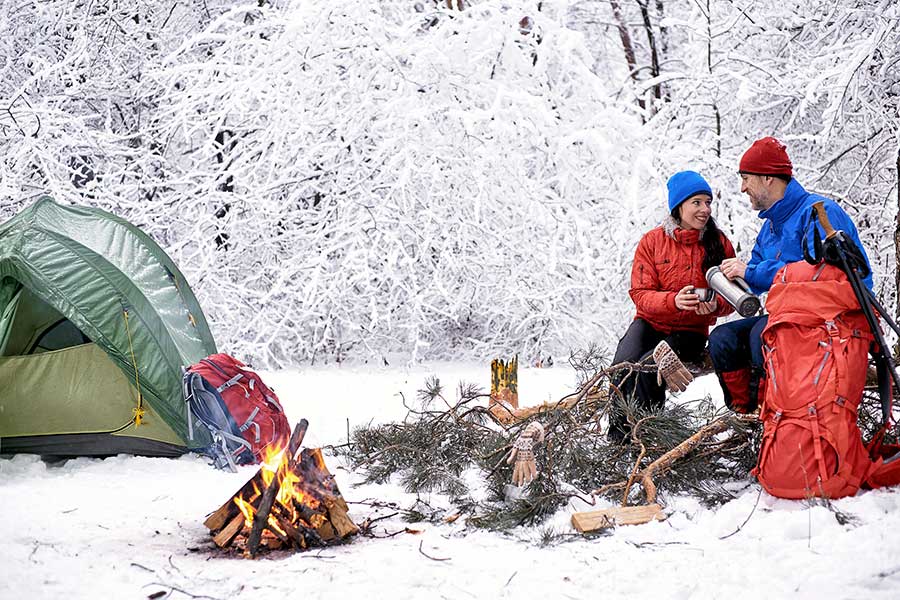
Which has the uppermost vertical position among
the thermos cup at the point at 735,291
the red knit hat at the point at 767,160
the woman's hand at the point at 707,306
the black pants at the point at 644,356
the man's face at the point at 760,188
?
the red knit hat at the point at 767,160

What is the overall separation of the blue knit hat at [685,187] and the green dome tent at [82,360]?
2.64 metres

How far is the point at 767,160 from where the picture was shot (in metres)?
3.45

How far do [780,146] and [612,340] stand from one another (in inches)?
172

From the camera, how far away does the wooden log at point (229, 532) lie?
10.2 feet

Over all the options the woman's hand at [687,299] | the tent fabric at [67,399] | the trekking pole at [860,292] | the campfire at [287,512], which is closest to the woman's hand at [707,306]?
the woman's hand at [687,299]

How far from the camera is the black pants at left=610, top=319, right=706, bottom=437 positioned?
3.85 meters

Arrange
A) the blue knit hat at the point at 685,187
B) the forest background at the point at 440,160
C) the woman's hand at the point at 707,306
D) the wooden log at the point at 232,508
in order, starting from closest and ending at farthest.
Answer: the wooden log at the point at 232,508 < the woman's hand at the point at 707,306 < the blue knit hat at the point at 685,187 < the forest background at the point at 440,160

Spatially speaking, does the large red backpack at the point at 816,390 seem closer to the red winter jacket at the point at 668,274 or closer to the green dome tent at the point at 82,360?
the red winter jacket at the point at 668,274

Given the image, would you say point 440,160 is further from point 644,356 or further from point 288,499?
point 288,499

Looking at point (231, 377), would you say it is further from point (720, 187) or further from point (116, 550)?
point (720, 187)

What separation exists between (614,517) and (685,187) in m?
1.54

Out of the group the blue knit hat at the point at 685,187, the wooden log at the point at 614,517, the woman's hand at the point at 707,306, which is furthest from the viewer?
the blue knit hat at the point at 685,187

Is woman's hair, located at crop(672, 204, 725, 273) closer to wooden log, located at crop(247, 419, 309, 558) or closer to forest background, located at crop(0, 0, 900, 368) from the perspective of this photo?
wooden log, located at crop(247, 419, 309, 558)

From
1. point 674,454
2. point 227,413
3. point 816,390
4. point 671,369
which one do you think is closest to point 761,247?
point 671,369
